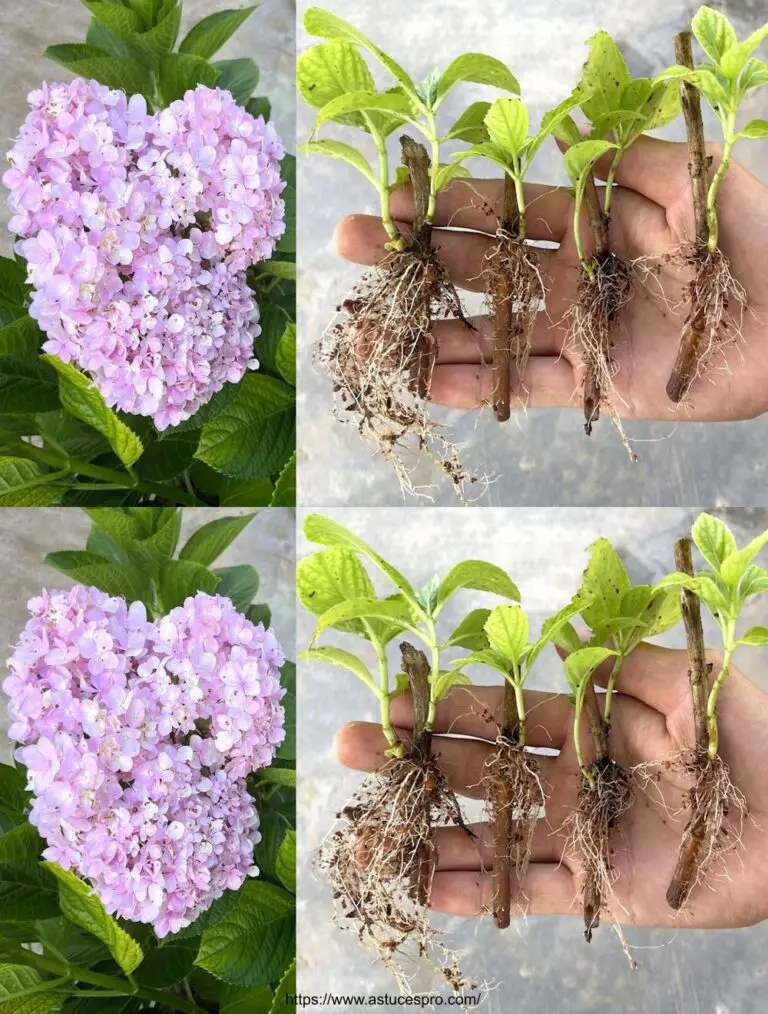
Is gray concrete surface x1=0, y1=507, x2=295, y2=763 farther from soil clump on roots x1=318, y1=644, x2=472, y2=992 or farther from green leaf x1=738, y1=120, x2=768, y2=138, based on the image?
green leaf x1=738, y1=120, x2=768, y2=138

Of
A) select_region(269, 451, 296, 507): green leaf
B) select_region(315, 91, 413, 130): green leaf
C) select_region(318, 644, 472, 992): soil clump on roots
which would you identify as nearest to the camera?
select_region(315, 91, 413, 130): green leaf

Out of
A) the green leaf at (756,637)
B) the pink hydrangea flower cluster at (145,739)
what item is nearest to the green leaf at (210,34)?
the pink hydrangea flower cluster at (145,739)

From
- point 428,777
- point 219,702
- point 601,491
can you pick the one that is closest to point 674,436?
point 601,491

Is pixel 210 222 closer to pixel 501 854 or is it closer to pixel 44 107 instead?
pixel 44 107

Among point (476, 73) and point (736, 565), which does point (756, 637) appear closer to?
point (736, 565)

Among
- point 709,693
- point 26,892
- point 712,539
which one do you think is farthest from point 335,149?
point 26,892

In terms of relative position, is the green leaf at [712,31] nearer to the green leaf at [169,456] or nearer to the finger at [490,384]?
the finger at [490,384]

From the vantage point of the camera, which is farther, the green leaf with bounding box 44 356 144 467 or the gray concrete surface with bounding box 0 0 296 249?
the gray concrete surface with bounding box 0 0 296 249

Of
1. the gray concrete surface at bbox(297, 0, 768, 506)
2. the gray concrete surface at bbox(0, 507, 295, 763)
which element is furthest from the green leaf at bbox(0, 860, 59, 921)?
the gray concrete surface at bbox(297, 0, 768, 506)
